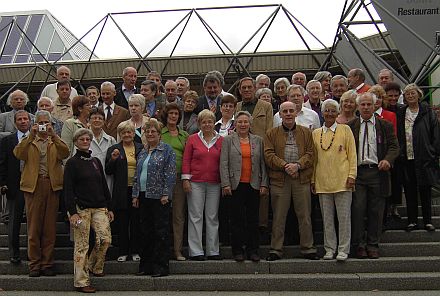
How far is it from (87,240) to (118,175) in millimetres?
902

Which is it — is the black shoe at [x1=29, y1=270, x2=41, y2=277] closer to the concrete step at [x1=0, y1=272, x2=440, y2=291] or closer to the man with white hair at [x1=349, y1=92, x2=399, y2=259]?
the concrete step at [x1=0, y1=272, x2=440, y2=291]

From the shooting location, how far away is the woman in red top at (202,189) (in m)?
7.25

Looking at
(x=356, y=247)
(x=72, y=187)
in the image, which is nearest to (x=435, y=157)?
(x=356, y=247)

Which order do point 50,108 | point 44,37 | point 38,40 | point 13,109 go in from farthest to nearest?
point 44,37, point 38,40, point 13,109, point 50,108

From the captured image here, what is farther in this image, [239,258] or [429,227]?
[429,227]

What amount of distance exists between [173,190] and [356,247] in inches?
93.8

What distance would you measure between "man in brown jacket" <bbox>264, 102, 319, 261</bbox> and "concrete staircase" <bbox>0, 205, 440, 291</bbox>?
22 centimetres

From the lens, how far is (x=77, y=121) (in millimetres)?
7617

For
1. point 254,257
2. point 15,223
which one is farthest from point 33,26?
point 254,257

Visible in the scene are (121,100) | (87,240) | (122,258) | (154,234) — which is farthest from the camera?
(121,100)

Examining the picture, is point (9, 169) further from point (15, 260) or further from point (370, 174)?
point (370, 174)

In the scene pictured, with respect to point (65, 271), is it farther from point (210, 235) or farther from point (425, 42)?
point (425, 42)

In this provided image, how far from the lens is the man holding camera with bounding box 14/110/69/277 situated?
7.04m

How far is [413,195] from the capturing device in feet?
25.2
